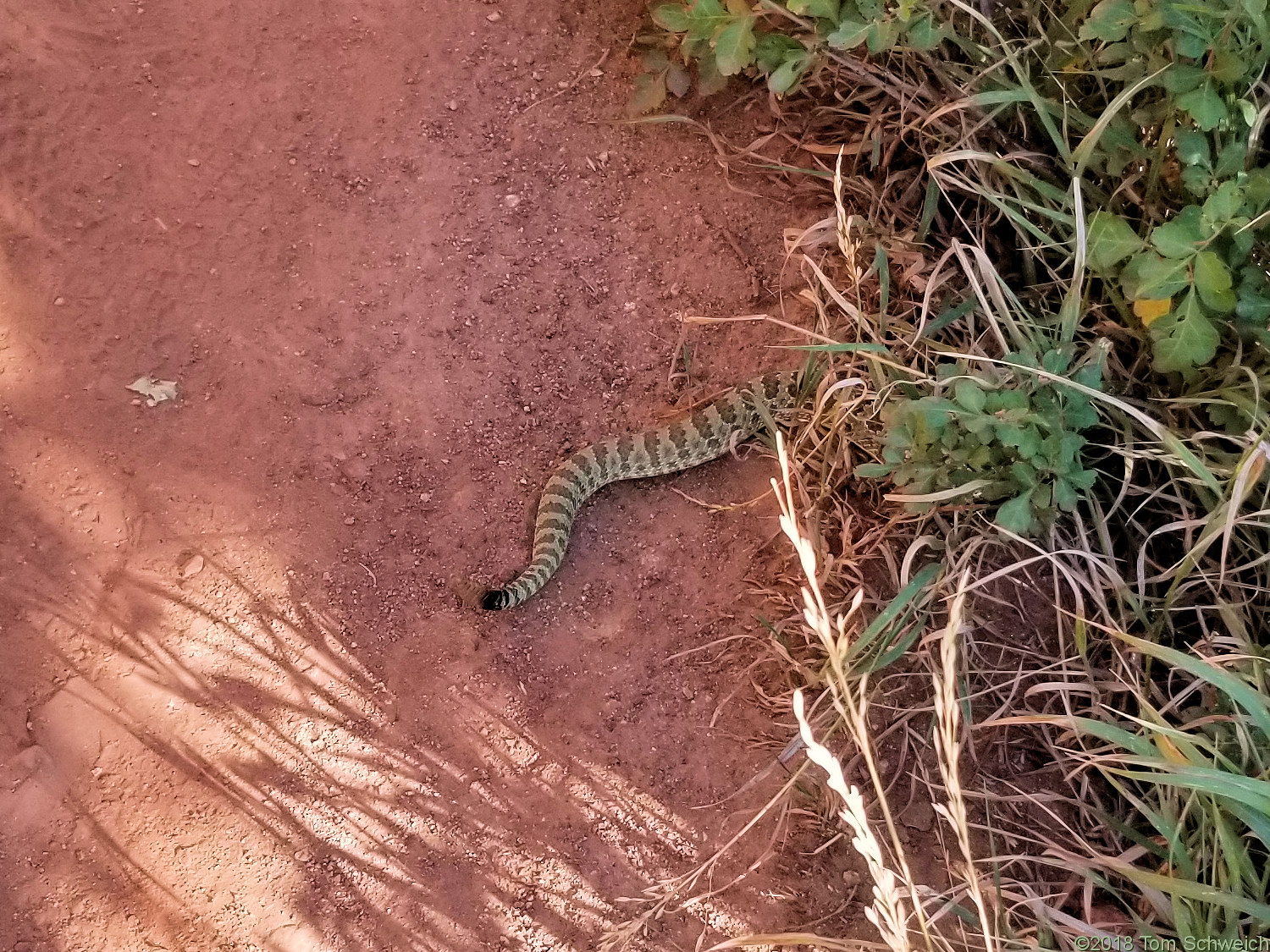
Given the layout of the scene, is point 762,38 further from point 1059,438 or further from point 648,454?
point 1059,438

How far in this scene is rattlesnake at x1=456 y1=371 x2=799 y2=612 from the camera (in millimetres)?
3012

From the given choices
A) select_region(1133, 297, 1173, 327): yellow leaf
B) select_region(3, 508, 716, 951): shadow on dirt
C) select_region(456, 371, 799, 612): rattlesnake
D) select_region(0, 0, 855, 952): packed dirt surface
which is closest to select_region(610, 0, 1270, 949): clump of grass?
select_region(1133, 297, 1173, 327): yellow leaf

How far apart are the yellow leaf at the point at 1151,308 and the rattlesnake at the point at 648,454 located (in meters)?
1.21

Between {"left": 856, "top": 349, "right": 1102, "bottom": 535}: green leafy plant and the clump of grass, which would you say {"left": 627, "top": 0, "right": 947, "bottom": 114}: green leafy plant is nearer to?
the clump of grass

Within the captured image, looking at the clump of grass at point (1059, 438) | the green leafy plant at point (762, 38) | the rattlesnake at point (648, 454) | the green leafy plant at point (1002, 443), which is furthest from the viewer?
the rattlesnake at point (648, 454)

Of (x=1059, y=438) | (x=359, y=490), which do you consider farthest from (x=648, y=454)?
(x=1059, y=438)

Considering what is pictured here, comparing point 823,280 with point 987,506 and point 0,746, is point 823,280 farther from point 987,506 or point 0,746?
point 0,746

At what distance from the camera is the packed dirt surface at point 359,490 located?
2.71 meters

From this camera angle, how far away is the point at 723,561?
310 centimetres

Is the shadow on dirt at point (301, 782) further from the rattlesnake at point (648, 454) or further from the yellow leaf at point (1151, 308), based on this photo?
the yellow leaf at point (1151, 308)

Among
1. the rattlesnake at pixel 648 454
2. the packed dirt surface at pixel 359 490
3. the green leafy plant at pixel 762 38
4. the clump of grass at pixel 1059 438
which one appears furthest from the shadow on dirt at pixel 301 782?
the green leafy plant at pixel 762 38

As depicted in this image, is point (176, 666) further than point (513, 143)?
No

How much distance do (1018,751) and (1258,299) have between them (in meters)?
1.56

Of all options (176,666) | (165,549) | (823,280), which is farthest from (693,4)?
(176,666)
